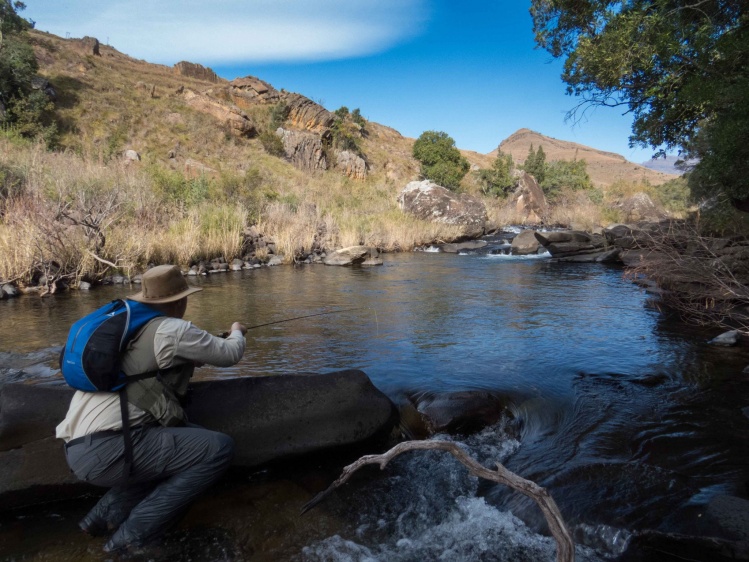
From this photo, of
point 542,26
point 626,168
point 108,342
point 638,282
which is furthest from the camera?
point 626,168

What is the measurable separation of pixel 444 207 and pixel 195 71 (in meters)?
44.7

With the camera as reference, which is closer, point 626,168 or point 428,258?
point 428,258

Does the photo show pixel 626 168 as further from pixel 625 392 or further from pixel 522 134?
pixel 625 392

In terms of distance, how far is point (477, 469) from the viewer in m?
2.09

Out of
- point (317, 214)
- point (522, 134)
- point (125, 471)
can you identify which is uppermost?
point (522, 134)

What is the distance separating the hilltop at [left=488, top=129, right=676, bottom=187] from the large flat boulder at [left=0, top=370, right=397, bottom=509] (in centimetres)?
8152

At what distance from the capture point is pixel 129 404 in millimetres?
2889

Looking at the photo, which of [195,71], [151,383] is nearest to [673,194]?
[151,383]

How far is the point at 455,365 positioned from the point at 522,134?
17900 centimetres

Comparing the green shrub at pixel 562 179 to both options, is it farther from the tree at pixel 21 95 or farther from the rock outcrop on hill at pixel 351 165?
the tree at pixel 21 95

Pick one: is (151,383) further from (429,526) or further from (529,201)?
(529,201)

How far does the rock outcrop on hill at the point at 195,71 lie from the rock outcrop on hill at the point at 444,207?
133ft

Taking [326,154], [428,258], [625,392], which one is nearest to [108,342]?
[625,392]

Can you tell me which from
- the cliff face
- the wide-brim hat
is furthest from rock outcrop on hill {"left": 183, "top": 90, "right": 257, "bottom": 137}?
the wide-brim hat
